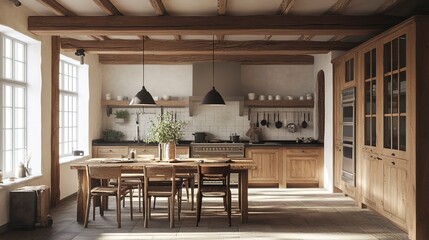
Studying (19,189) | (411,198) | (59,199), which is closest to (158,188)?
(19,189)

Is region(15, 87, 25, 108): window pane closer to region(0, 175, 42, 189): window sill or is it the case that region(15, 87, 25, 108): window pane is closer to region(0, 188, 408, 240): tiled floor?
region(0, 175, 42, 189): window sill

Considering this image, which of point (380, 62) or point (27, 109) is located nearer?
point (380, 62)

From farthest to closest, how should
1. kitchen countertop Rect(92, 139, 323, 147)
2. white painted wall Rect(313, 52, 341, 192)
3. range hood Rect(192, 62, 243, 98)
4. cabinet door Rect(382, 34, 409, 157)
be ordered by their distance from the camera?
range hood Rect(192, 62, 243, 98) → kitchen countertop Rect(92, 139, 323, 147) → white painted wall Rect(313, 52, 341, 192) → cabinet door Rect(382, 34, 409, 157)

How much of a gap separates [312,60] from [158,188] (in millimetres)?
5375

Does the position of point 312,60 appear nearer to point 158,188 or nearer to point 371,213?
point 371,213

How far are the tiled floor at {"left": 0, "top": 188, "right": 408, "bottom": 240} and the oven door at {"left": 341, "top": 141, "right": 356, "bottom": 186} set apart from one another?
1.34ft

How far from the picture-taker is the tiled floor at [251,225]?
550 centimetres

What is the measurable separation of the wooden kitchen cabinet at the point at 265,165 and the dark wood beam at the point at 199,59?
195cm

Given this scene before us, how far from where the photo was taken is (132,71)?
34.1ft

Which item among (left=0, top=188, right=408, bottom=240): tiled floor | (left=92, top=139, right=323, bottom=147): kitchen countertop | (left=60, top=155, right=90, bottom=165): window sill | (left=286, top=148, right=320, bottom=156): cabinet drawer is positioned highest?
(left=92, top=139, right=323, bottom=147): kitchen countertop

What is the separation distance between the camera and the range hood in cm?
983

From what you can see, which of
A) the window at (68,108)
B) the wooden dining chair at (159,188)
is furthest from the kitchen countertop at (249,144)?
the wooden dining chair at (159,188)

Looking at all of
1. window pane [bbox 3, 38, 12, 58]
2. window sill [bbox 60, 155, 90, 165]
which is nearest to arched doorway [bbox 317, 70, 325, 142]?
window sill [bbox 60, 155, 90, 165]

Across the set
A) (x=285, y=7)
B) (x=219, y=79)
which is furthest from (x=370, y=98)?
(x=219, y=79)
